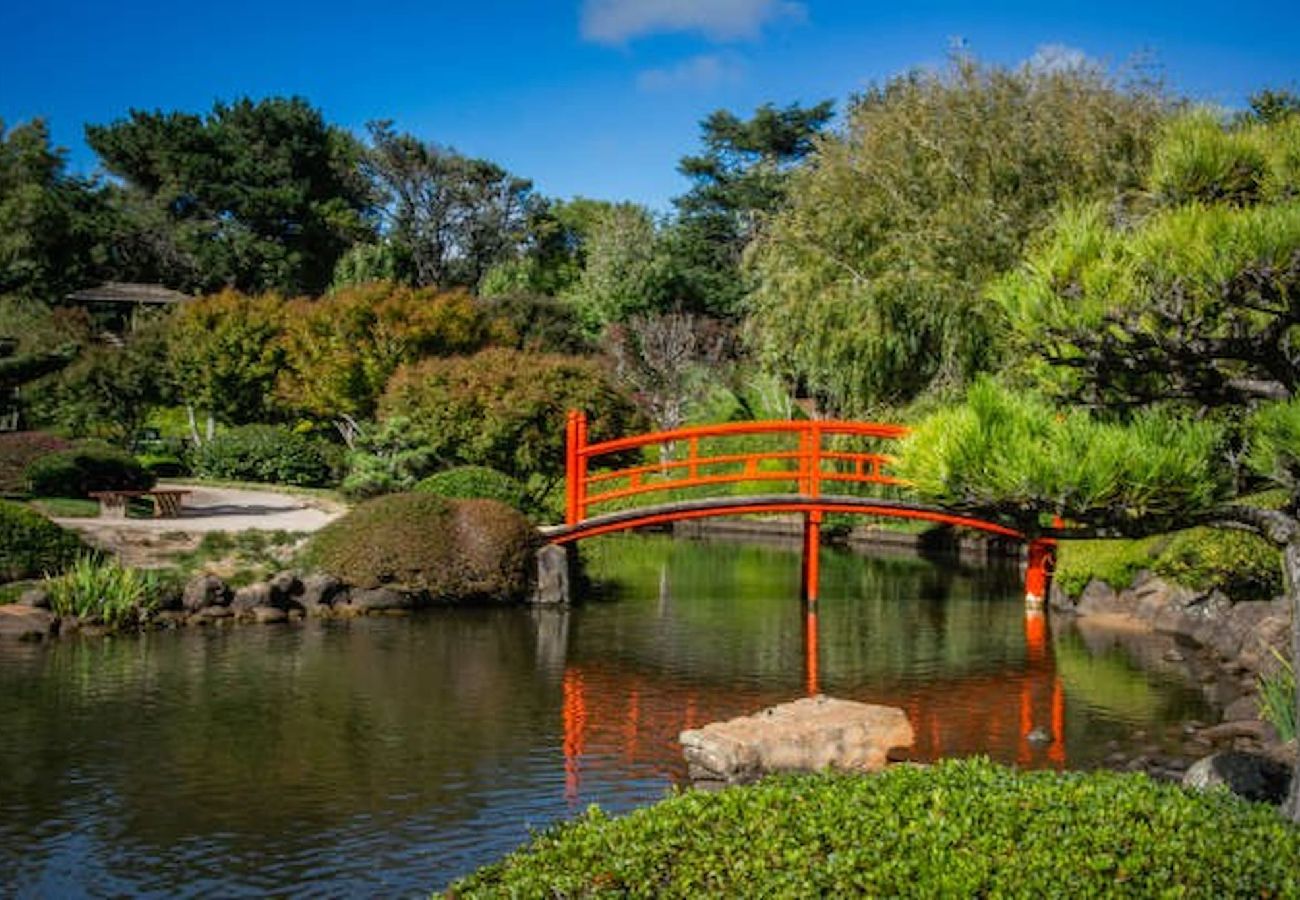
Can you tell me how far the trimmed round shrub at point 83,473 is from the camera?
19125 mm

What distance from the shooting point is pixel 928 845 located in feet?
14.6

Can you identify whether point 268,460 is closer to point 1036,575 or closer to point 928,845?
point 1036,575

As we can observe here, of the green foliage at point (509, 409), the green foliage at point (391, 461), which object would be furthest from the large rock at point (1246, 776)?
the green foliage at point (391, 461)

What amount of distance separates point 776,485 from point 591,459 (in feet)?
26.1

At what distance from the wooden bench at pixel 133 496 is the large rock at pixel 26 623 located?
4.10 m

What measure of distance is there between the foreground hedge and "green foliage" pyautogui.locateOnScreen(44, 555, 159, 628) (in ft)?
33.7

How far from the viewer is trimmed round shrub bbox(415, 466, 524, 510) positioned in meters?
17.8

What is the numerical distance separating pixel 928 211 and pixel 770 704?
37.1 feet

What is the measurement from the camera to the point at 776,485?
2902 centimetres

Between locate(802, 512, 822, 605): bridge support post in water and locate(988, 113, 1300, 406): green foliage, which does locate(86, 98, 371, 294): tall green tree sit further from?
locate(988, 113, 1300, 406): green foliage

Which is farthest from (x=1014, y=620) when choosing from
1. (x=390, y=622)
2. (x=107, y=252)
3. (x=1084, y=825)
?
(x=107, y=252)

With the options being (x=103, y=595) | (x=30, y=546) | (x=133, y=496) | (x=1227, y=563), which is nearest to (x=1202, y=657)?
(x=1227, y=563)

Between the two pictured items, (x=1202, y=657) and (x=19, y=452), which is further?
(x=19, y=452)

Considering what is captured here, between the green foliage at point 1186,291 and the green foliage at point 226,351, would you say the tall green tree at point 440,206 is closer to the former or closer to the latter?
the green foliage at point 226,351
